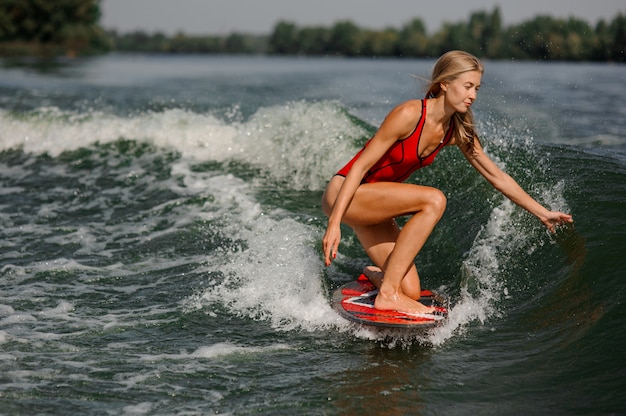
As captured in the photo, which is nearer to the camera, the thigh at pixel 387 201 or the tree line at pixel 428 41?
the thigh at pixel 387 201

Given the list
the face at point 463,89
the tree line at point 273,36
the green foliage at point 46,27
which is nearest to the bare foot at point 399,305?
the face at point 463,89

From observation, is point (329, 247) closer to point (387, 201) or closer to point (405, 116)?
point (387, 201)

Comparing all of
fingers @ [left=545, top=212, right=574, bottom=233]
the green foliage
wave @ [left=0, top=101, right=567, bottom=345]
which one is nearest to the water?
wave @ [left=0, top=101, right=567, bottom=345]

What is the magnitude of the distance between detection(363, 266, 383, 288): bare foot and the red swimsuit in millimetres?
739

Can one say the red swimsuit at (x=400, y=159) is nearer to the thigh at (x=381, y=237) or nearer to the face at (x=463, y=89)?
the face at (x=463, y=89)

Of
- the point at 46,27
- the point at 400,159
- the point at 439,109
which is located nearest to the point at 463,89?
the point at 439,109

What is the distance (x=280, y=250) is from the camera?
7043 millimetres

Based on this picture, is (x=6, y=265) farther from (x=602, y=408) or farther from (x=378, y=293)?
(x=602, y=408)

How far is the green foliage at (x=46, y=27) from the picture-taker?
262 feet

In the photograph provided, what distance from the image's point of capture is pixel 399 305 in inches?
204

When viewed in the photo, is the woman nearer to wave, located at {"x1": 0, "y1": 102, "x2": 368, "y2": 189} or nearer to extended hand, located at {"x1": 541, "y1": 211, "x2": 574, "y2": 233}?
extended hand, located at {"x1": 541, "y1": 211, "x2": 574, "y2": 233}

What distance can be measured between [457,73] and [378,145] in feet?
2.27

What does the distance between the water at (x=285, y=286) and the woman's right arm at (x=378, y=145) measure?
0.37 m

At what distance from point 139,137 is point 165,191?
4.07m
